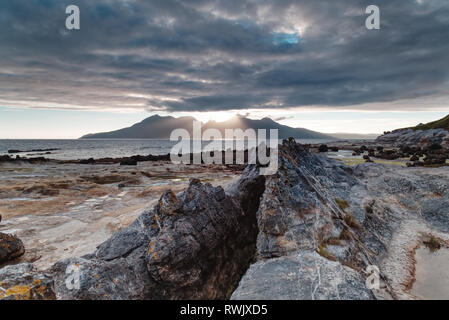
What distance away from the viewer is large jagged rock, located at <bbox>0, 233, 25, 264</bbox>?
12766 millimetres

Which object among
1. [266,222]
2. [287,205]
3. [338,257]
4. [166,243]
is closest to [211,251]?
[166,243]

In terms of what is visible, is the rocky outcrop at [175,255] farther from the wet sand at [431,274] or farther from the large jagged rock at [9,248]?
the large jagged rock at [9,248]

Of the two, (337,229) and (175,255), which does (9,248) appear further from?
(337,229)

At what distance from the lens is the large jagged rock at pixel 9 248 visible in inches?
503

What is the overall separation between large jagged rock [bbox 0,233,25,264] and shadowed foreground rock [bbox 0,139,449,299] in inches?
318

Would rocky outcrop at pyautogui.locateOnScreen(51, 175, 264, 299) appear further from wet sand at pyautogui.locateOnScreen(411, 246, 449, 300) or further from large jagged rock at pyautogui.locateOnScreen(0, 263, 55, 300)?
wet sand at pyautogui.locateOnScreen(411, 246, 449, 300)

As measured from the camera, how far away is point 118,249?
912 cm

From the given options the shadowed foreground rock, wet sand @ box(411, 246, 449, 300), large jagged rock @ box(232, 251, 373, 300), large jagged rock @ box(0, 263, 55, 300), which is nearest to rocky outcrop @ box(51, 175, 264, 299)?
the shadowed foreground rock

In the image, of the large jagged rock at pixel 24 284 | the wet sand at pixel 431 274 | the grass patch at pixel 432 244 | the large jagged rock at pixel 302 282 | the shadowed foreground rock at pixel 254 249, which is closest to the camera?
the large jagged rock at pixel 24 284

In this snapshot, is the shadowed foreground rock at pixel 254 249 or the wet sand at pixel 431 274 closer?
the shadowed foreground rock at pixel 254 249

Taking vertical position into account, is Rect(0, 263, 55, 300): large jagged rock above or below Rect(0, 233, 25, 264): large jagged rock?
above

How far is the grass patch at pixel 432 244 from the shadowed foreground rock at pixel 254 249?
0.58 m

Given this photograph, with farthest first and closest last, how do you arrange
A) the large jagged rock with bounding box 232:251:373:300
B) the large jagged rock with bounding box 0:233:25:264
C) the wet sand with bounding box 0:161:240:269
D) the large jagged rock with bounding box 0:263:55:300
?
1. the wet sand with bounding box 0:161:240:269
2. the large jagged rock with bounding box 0:233:25:264
3. the large jagged rock with bounding box 232:251:373:300
4. the large jagged rock with bounding box 0:263:55:300

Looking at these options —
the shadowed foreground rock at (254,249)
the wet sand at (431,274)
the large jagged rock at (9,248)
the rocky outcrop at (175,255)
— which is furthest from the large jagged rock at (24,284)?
the wet sand at (431,274)
